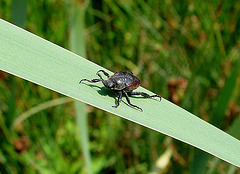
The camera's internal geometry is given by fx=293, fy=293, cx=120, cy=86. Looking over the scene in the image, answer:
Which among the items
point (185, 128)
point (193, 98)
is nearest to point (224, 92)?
point (185, 128)

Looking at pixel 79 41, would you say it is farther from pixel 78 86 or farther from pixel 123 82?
pixel 78 86

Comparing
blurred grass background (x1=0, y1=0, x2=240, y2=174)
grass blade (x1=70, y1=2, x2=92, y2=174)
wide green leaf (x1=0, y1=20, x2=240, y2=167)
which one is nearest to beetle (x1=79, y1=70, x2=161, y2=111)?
grass blade (x1=70, y1=2, x2=92, y2=174)

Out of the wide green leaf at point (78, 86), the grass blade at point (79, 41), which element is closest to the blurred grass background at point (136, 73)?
the grass blade at point (79, 41)

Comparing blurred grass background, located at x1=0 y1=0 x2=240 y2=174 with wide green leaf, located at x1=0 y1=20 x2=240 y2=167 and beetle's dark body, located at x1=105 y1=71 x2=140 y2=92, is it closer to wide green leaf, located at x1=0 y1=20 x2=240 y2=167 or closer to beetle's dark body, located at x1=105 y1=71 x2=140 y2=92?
beetle's dark body, located at x1=105 y1=71 x2=140 y2=92

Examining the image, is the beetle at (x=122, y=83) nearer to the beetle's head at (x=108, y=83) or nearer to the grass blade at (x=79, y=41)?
the beetle's head at (x=108, y=83)

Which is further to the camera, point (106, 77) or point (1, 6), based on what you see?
point (1, 6)

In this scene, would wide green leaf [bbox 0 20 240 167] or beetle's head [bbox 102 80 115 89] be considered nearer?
wide green leaf [bbox 0 20 240 167]

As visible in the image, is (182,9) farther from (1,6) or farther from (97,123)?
(1,6)
